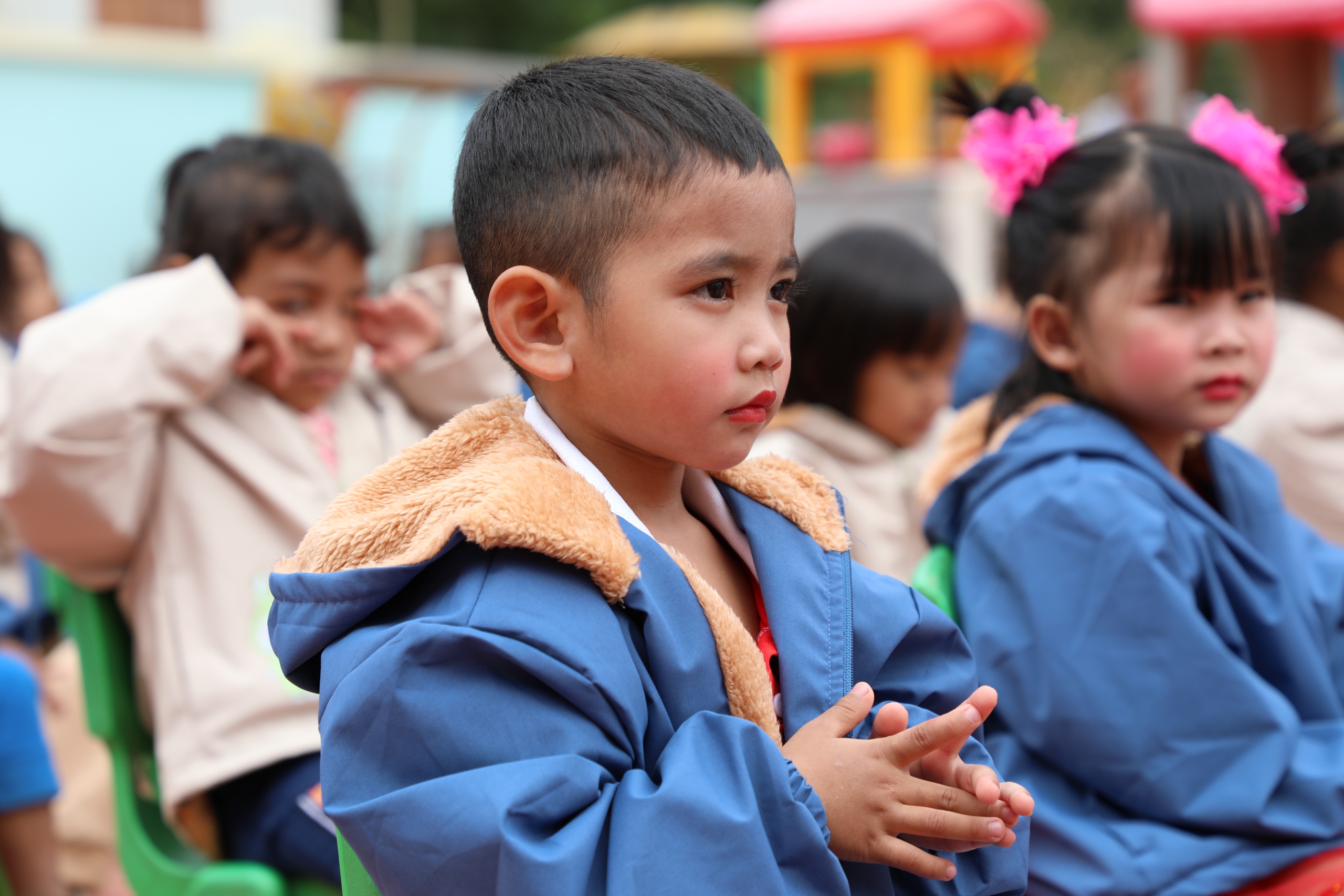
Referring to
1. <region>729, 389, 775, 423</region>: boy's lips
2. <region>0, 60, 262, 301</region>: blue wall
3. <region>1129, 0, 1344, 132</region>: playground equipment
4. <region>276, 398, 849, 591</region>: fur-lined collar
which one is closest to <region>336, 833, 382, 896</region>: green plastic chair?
<region>276, 398, 849, 591</region>: fur-lined collar

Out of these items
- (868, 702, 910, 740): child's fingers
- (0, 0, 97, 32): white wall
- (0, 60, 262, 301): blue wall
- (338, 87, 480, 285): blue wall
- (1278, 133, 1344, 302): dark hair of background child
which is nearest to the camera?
(868, 702, 910, 740): child's fingers

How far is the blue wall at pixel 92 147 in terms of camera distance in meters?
6.66

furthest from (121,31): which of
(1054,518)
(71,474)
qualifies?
(1054,518)

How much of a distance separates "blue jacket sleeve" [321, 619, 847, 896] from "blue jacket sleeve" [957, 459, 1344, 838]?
1.90ft

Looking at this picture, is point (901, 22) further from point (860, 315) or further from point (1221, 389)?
point (1221, 389)

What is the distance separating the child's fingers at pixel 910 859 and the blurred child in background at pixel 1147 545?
48 centimetres

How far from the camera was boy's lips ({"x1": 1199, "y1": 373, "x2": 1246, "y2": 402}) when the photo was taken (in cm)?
161

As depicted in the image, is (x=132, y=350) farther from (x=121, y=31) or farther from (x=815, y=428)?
(x=121, y=31)

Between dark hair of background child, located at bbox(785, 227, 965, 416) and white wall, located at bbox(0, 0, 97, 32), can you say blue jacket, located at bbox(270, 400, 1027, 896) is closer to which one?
dark hair of background child, located at bbox(785, 227, 965, 416)

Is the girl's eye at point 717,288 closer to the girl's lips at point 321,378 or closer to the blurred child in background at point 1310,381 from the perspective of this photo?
the girl's lips at point 321,378

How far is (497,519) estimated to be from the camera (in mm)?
970

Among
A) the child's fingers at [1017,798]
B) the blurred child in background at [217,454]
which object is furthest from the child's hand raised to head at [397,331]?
the child's fingers at [1017,798]

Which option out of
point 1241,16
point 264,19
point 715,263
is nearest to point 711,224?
point 715,263

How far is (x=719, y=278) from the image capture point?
3.42 ft
